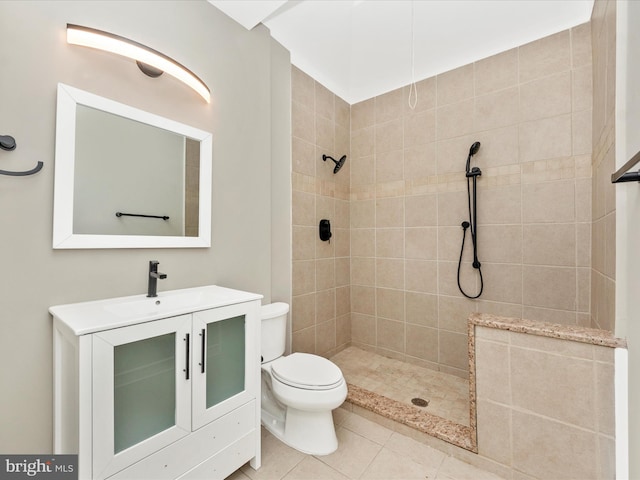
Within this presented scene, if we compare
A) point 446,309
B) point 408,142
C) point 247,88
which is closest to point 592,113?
point 408,142

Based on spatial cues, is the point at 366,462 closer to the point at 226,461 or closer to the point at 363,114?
the point at 226,461

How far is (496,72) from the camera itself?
2158mm

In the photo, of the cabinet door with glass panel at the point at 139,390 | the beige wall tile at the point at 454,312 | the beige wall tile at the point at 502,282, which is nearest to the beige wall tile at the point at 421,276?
the beige wall tile at the point at 454,312

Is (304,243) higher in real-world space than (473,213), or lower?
lower

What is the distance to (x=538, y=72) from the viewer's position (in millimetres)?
1997

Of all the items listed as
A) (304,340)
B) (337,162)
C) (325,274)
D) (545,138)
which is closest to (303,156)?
(337,162)

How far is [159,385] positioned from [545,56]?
9.69 ft

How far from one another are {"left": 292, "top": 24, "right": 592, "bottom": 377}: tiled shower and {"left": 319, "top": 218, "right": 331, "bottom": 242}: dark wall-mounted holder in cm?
7

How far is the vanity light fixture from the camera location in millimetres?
1196

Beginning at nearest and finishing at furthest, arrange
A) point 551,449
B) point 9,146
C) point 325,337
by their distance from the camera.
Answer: point 9,146 < point 551,449 < point 325,337

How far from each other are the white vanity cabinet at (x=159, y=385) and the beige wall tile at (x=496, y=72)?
7.49 ft

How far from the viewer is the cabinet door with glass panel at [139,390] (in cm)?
97

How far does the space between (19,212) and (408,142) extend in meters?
2.54

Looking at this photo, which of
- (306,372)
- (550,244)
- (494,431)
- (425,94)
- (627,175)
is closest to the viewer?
(627,175)
